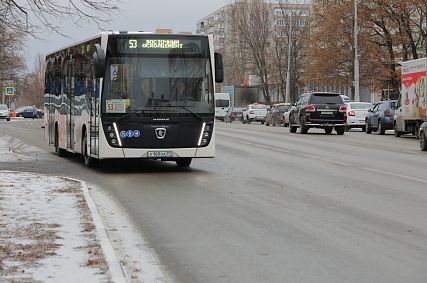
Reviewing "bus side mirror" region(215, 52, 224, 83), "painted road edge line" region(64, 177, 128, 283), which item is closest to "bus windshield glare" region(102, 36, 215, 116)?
"bus side mirror" region(215, 52, 224, 83)

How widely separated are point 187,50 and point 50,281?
10.9 m

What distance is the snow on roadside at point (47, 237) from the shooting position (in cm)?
657

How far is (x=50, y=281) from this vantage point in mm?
6262

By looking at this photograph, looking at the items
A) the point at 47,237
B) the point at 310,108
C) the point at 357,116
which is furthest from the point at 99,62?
the point at 357,116

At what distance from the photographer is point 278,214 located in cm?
1045

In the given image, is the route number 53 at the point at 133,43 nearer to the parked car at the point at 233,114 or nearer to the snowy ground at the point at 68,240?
the snowy ground at the point at 68,240

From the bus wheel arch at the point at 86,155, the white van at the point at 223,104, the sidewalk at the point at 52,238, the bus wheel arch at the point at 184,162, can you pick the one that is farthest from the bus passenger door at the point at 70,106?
the white van at the point at 223,104

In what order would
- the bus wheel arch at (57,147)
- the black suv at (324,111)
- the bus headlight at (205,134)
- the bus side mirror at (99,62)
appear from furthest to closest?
the black suv at (324,111)
the bus wheel arch at (57,147)
the bus headlight at (205,134)
the bus side mirror at (99,62)

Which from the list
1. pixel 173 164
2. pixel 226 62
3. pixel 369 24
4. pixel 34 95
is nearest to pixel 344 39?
pixel 369 24

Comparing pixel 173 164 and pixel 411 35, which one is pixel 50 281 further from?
pixel 411 35

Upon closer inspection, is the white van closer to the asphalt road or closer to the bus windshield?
the asphalt road

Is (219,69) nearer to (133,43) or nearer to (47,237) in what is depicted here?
(133,43)

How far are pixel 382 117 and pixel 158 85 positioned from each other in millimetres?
22550

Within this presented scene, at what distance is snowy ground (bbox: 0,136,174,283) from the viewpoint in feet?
21.7
